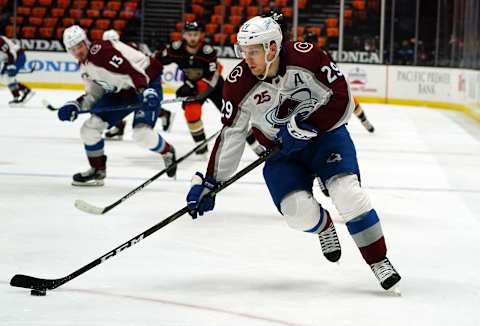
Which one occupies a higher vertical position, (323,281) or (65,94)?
(323,281)

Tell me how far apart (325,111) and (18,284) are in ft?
3.97

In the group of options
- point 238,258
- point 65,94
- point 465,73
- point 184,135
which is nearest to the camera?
point 238,258

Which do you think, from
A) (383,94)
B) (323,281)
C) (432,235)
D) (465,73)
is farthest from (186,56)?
(383,94)

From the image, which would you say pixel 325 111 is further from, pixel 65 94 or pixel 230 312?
pixel 65 94

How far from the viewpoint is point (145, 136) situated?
251 inches

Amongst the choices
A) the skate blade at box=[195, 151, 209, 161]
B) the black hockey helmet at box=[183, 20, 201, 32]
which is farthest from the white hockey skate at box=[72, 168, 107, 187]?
the black hockey helmet at box=[183, 20, 201, 32]

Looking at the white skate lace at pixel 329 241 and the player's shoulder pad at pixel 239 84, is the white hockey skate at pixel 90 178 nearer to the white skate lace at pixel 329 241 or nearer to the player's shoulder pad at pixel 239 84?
the white skate lace at pixel 329 241

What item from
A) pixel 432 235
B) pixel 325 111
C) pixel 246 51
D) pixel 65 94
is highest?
pixel 246 51

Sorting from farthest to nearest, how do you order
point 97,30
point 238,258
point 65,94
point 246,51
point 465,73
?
1. point 97,30
2. point 65,94
3. point 465,73
4. point 238,258
5. point 246,51

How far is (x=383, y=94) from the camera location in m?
14.5

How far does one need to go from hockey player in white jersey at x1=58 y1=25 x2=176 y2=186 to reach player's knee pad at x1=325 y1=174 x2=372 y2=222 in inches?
107

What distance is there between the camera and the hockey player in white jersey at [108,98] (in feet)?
19.9

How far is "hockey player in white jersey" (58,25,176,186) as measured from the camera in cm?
607

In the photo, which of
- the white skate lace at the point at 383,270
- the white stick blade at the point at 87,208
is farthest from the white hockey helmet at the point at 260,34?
the white stick blade at the point at 87,208
